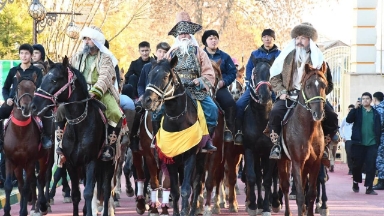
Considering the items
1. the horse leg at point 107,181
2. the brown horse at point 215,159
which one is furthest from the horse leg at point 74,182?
the brown horse at point 215,159

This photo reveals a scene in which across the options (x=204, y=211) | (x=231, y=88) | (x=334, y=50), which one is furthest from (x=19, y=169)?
(x=334, y=50)

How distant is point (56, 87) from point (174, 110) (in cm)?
178

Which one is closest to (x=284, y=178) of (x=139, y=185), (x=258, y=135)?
(x=258, y=135)

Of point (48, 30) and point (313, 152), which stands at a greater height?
point (48, 30)

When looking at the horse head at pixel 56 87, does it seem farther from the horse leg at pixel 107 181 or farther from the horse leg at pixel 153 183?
the horse leg at pixel 153 183

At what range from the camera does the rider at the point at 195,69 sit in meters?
15.4

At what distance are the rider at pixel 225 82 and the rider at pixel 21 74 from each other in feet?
9.72

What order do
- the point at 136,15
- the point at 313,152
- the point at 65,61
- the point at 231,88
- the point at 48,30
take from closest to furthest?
the point at 65,61 < the point at 313,152 < the point at 231,88 < the point at 48,30 < the point at 136,15

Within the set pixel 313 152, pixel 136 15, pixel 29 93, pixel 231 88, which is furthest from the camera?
pixel 136 15

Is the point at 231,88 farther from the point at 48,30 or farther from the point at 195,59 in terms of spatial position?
the point at 48,30

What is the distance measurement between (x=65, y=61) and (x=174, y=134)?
1914 millimetres

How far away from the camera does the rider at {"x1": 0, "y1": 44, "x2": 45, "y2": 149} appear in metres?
16.6

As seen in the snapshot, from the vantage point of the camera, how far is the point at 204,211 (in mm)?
16656

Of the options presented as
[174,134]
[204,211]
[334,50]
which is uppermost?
[334,50]
